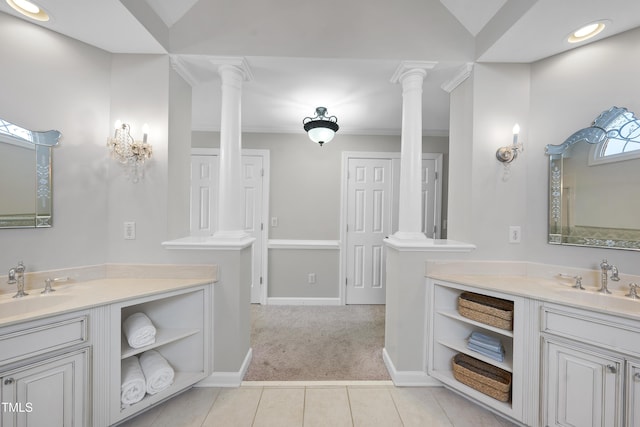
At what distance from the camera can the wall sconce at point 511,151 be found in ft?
5.97

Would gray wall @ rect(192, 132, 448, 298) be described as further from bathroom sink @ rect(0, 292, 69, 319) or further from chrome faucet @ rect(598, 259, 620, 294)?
chrome faucet @ rect(598, 259, 620, 294)

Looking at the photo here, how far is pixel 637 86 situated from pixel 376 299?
116 inches

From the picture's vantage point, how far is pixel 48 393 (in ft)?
3.89

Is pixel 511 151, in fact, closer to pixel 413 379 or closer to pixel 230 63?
pixel 413 379

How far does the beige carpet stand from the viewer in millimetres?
1934

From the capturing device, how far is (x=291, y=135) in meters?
3.33

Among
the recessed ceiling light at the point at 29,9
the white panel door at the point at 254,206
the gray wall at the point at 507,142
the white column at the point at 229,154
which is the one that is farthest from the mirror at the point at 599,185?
the recessed ceiling light at the point at 29,9

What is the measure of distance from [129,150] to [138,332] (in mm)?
1235

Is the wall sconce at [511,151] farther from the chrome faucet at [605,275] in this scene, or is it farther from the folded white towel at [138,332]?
the folded white towel at [138,332]

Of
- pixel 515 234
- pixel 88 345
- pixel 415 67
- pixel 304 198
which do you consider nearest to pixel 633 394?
pixel 515 234

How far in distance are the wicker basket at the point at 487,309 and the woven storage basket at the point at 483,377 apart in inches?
13.8

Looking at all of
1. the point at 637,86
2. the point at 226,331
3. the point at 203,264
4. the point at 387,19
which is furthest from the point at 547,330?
the point at 387,19

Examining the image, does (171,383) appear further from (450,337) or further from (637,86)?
(637,86)

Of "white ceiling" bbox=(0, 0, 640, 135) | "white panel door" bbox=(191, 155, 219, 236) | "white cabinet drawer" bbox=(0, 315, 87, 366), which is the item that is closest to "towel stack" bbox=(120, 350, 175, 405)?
"white cabinet drawer" bbox=(0, 315, 87, 366)
